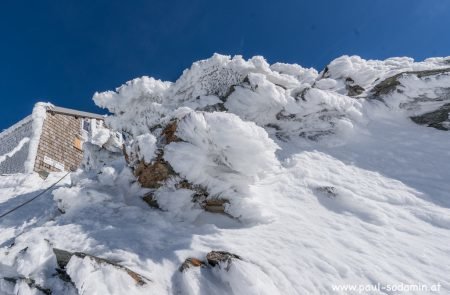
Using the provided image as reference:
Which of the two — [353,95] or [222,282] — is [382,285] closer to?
[222,282]

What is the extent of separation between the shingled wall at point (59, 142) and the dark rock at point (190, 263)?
16.7 meters

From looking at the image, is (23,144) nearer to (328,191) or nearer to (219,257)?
(328,191)

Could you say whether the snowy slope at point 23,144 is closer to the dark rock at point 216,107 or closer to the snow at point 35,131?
the snow at point 35,131

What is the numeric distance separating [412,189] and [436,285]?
3149 millimetres

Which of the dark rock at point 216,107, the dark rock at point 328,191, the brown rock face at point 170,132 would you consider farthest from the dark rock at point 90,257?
the dark rock at point 216,107

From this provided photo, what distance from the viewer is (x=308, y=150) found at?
947 centimetres

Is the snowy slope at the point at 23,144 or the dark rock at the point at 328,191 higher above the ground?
the snowy slope at the point at 23,144

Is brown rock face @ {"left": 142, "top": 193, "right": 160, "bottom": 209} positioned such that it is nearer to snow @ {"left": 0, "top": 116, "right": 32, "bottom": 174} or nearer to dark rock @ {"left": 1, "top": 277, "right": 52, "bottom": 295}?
dark rock @ {"left": 1, "top": 277, "right": 52, "bottom": 295}

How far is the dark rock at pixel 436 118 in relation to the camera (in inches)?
368

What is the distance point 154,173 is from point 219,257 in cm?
301

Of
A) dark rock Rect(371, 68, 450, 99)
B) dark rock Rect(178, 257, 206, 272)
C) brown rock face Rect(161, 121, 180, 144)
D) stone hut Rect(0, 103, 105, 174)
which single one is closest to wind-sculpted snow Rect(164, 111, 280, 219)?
brown rock face Rect(161, 121, 180, 144)

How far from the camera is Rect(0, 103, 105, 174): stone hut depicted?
19031 millimetres

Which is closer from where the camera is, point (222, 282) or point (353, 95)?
point (222, 282)

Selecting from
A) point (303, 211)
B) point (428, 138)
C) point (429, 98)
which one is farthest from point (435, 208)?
point (429, 98)
